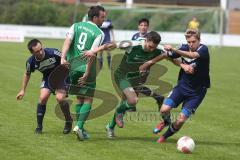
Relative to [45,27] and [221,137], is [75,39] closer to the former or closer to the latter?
[221,137]

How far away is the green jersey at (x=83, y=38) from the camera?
34.0 ft

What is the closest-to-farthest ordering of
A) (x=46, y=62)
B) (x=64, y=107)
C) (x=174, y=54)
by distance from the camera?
1. (x=174, y=54)
2. (x=46, y=62)
3. (x=64, y=107)

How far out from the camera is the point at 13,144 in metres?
9.76

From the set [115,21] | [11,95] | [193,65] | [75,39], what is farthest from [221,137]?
[115,21]

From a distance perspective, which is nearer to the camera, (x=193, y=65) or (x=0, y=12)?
(x=193, y=65)

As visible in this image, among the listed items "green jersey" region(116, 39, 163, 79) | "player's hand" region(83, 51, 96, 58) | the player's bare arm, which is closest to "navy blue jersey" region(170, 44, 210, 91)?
the player's bare arm

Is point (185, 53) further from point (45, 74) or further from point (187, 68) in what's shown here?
point (45, 74)

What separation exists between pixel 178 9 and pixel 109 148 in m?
40.9

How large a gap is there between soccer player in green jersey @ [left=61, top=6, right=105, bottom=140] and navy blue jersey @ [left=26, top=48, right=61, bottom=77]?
411 mm

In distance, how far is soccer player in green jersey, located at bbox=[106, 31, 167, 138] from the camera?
10.3m

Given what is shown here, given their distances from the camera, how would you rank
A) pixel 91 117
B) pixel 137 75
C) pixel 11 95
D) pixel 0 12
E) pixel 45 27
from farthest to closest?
pixel 0 12, pixel 45 27, pixel 11 95, pixel 91 117, pixel 137 75

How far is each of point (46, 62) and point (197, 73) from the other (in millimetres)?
2682

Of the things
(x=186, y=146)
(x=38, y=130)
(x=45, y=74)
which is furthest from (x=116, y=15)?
(x=186, y=146)

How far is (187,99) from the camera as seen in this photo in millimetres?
10367
